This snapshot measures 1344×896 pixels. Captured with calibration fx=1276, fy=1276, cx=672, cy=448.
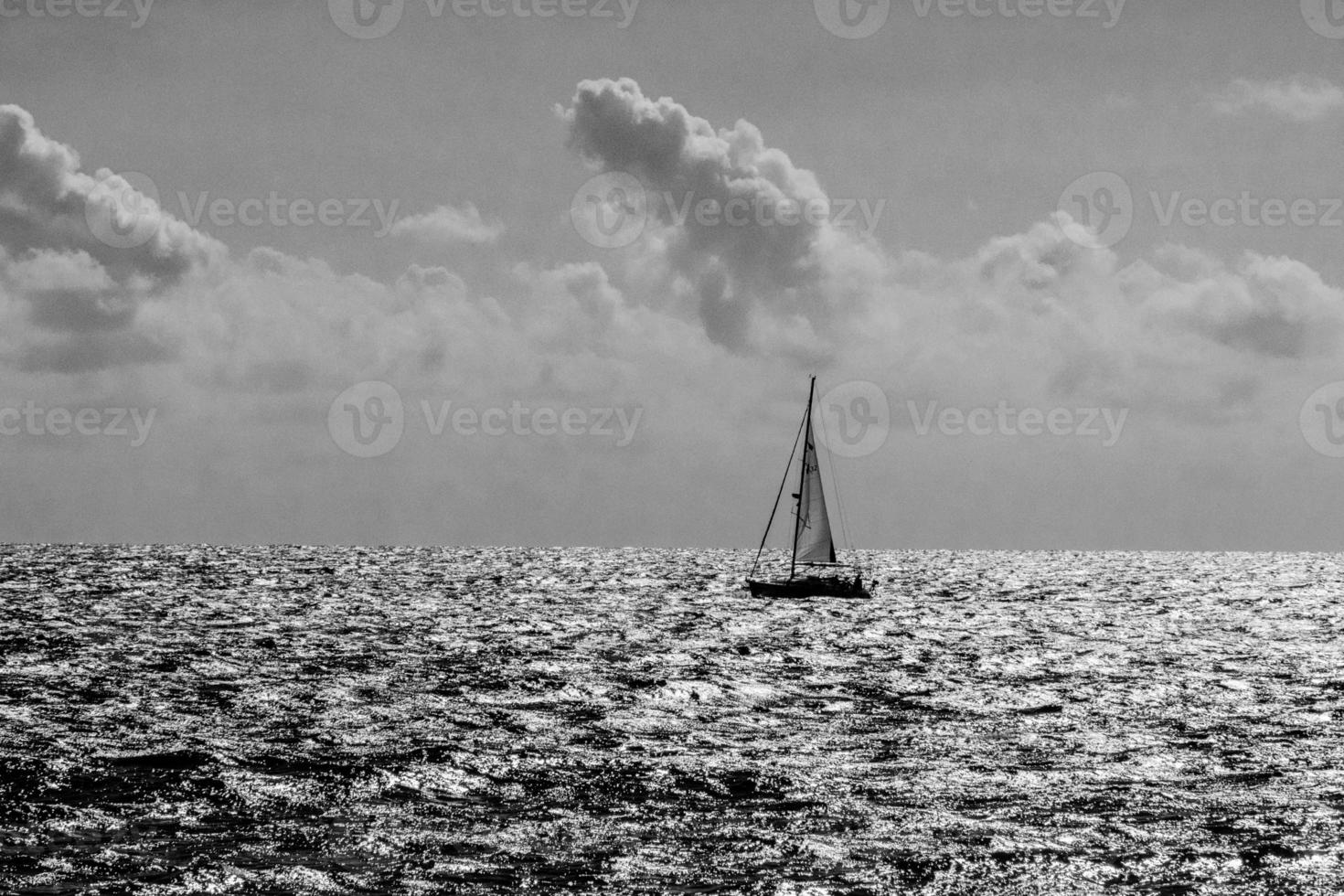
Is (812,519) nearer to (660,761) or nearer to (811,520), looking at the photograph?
(811,520)

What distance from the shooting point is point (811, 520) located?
86.1 meters

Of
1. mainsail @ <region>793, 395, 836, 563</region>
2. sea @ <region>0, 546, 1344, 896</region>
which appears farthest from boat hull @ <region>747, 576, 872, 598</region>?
sea @ <region>0, 546, 1344, 896</region>

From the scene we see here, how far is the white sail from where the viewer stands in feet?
279

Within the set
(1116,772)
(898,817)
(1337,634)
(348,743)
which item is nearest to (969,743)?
(1116,772)

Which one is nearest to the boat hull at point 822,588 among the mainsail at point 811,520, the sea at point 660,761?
the mainsail at point 811,520

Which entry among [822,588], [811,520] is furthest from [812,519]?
[822,588]

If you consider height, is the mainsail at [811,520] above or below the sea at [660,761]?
above

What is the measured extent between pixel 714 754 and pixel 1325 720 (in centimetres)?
1998

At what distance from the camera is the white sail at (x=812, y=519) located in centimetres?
8512

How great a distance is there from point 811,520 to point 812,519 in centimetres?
11

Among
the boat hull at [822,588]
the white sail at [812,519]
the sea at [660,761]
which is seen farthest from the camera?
the boat hull at [822,588]

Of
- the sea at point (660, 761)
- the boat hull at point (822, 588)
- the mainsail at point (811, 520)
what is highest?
the mainsail at point (811, 520)

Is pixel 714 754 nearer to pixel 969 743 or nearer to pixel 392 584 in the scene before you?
pixel 969 743

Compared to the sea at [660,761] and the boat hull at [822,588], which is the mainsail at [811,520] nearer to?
the boat hull at [822,588]
